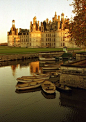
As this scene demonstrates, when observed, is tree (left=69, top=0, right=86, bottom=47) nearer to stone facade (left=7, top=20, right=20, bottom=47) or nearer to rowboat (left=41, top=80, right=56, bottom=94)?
rowboat (left=41, top=80, right=56, bottom=94)

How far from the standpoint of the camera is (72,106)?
19.0 m

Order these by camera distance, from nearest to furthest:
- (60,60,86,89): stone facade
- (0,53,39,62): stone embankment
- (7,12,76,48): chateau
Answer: (60,60,86,89): stone facade, (0,53,39,62): stone embankment, (7,12,76,48): chateau

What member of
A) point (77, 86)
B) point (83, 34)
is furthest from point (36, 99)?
point (83, 34)

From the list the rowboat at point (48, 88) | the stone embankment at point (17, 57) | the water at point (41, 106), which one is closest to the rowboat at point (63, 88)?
the water at point (41, 106)

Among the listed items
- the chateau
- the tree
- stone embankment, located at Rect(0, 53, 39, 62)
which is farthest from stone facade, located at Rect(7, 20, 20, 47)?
the tree

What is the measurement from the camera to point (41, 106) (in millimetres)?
19016

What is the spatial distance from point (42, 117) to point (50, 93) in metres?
5.70

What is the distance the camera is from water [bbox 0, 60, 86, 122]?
53.6 ft

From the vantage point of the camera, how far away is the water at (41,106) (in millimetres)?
16344

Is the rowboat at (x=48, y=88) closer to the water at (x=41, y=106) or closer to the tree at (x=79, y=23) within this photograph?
the water at (x=41, y=106)

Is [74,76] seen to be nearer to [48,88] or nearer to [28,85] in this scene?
[48,88]

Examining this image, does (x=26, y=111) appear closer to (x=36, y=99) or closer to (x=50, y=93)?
(x=36, y=99)

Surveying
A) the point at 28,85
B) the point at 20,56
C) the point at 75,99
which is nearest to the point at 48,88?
the point at 28,85

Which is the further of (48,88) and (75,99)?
(48,88)
